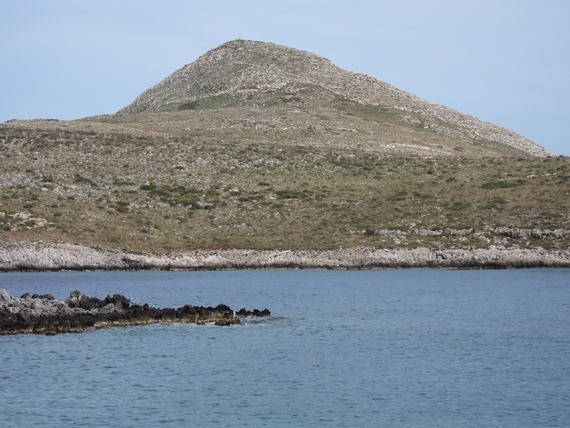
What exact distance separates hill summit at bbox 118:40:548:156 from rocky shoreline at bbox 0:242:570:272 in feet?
190

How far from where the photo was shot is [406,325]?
55.0 meters

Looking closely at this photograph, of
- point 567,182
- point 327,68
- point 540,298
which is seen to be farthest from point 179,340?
point 327,68

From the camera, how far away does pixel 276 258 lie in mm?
85688

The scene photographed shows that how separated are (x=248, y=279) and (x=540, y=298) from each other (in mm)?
23338

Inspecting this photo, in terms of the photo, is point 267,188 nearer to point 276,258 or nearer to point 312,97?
point 276,258

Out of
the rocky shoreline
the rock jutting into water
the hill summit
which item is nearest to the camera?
the rock jutting into water

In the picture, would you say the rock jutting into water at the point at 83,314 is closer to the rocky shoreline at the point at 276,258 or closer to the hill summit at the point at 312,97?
the rocky shoreline at the point at 276,258

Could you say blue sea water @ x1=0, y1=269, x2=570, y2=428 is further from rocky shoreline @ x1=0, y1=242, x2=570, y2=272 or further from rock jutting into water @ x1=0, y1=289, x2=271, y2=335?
rocky shoreline @ x1=0, y1=242, x2=570, y2=272

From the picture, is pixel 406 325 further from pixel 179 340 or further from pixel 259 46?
pixel 259 46

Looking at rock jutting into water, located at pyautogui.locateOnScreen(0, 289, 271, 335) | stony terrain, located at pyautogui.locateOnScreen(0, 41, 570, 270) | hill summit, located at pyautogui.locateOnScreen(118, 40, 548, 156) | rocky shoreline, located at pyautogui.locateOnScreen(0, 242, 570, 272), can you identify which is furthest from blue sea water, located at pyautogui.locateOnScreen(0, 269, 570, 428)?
hill summit, located at pyautogui.locateOnScreen(118, 40, 548, 156)

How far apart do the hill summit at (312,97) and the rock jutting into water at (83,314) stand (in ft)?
296

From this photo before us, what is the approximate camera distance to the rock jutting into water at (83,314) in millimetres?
49656

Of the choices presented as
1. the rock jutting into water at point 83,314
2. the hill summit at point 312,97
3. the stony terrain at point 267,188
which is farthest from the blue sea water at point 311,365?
the hill summit at point 312,97

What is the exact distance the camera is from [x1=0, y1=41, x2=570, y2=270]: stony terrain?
283ft
